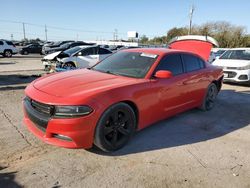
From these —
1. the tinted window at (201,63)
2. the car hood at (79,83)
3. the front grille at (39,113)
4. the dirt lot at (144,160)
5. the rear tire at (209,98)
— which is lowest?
the dirt lot at (144,160)

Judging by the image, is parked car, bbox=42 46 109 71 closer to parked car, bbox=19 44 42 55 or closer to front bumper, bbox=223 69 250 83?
front bumper, bbox=223 69 250 83

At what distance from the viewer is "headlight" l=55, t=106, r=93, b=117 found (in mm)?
3291

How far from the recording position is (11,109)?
5.66 meters

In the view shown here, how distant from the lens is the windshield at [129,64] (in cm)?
450

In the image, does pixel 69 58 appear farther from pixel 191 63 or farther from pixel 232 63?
pixel 191 63

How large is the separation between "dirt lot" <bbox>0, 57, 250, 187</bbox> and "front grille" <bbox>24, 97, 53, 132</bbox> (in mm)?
485

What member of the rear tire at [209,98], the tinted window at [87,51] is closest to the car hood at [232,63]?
the rear tire at [209,98]

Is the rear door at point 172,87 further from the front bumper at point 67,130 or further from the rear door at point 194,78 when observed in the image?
the front bumper at point 67,130

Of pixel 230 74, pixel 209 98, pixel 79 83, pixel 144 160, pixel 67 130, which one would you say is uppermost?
pixel 79 83

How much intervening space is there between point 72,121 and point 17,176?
0.94 metres

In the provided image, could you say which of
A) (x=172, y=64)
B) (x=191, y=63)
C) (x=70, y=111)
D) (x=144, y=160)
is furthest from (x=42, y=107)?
(x=191, y=63)

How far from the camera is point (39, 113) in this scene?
3.53 metres

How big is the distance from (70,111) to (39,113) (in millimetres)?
541

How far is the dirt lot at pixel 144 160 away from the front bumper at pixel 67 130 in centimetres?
31
